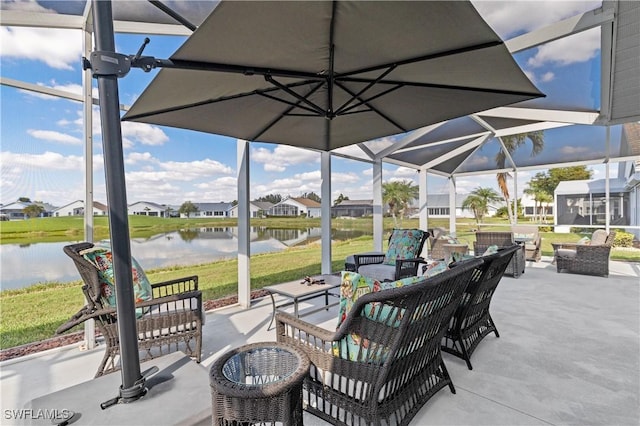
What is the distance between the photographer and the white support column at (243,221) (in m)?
4.65

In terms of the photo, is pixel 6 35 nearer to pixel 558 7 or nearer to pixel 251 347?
pixel 251 347

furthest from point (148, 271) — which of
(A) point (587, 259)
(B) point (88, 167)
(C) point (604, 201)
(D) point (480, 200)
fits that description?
(C) point (604, 201)

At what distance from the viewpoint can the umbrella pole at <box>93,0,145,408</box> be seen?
4.28 feet

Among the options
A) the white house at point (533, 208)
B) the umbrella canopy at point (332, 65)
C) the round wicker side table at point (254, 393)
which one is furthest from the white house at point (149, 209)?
the white house at point (533, 208)

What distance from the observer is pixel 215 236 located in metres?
5.55

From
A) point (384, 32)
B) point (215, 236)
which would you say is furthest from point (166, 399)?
point (215, 236)

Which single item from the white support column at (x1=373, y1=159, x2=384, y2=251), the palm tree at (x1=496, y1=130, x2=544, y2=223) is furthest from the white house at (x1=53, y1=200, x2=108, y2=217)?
the palm tree at (x1=496, y1=130, x2=544, y2=223)

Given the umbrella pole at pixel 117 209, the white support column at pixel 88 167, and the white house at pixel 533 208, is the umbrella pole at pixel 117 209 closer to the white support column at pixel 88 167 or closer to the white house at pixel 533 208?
the white support column at pixel 88 167

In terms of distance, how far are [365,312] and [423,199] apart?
27.8 ft

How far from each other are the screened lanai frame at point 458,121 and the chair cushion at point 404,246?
129 cm

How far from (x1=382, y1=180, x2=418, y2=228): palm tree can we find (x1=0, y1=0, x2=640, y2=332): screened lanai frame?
6.56 ft

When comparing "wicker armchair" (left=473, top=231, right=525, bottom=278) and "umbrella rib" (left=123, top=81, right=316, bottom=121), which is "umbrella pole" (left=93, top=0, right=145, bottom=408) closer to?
"umbrella rib" (left=123, top=81, right=316, bottom=121)

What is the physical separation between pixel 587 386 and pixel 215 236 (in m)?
5.25

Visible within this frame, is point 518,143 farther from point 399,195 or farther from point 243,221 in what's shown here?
point 243,221
